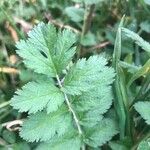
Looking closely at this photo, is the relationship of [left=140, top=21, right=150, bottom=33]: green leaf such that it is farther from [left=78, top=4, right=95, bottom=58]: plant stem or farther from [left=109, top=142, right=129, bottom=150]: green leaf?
[left=109, top=142, right=129, bottom=150]: green leaf

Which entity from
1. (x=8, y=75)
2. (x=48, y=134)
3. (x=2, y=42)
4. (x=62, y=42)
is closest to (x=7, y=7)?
(x=2, y=42)

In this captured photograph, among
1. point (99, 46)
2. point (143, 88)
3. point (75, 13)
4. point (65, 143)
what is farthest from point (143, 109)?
point (75, 13)

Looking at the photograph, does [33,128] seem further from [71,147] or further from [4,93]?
[4,93]

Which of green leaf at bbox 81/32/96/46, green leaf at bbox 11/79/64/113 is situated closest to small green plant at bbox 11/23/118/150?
green leaf at bbox 11/79/64/113

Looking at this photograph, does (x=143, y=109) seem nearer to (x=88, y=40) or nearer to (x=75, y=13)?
(x=88, y=40)

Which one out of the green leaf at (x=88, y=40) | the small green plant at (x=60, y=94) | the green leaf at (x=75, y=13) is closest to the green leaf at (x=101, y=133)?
the small green plant at (x=60, y=94)
